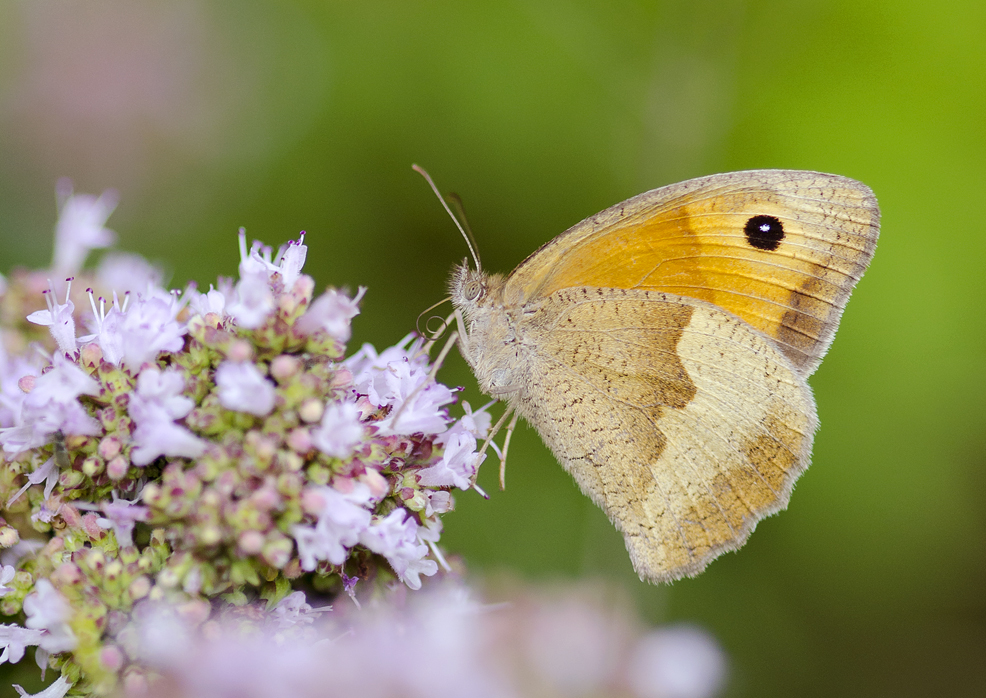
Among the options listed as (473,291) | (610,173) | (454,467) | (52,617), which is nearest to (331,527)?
(454,467)

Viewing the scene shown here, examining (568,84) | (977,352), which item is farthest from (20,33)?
(977,352)

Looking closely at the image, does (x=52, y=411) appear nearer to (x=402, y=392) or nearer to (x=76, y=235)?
(x=402, y=392)

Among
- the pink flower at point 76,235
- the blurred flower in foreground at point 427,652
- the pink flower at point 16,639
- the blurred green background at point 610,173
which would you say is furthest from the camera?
the blurred green background at point 610,173

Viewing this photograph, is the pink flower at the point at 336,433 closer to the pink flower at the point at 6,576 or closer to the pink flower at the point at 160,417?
the pink flower at the point at 160,417

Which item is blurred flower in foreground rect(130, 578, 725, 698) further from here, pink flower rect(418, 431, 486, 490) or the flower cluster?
pink flower rect(418, 431, 486, 490)

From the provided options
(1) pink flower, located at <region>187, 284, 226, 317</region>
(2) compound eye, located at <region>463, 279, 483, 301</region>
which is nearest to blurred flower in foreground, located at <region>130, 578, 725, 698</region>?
(1) pink flower, located at <region>187, 284, 226, 317</region>

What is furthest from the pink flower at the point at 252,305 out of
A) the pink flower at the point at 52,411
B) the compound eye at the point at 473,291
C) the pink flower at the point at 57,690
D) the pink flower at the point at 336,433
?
the compound eye at the point at 473,291

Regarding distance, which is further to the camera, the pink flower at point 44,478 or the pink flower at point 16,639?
the pink flower at point 44,478
